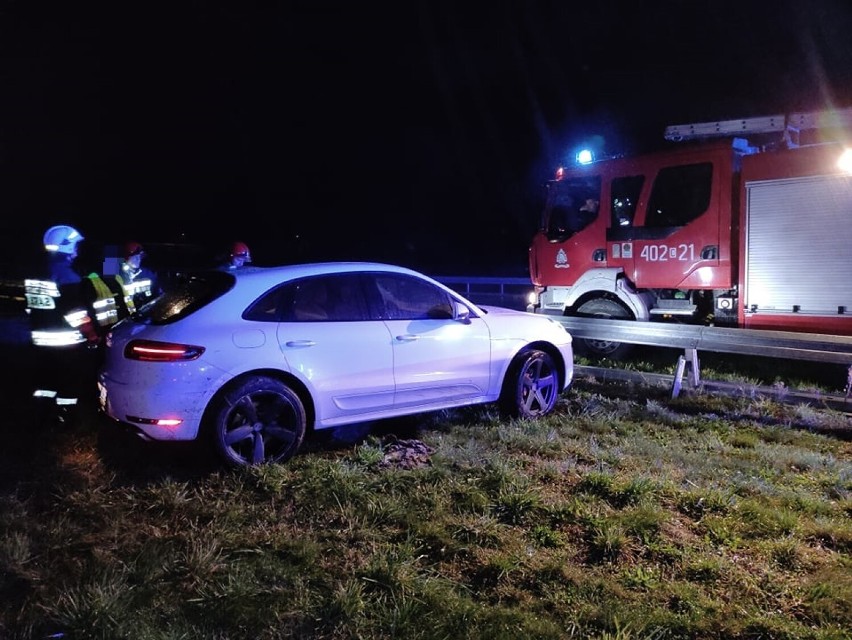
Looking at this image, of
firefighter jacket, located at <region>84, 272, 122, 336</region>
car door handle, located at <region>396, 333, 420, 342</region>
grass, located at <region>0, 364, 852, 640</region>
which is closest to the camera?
grass, located at <region>0, 364, 852, 640</region>

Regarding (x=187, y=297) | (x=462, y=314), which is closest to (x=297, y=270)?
(x=187, y=297)

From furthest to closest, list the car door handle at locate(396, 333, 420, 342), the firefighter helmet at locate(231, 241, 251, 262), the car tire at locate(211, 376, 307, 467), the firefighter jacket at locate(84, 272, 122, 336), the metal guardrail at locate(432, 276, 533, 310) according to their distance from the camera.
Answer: the metal guardrail at locate(432, 276, 533, 310)
the firefighter helmet at locate(231, 241, 251, 262)
the firefighter jacket at locate(84, 272, 122, 336)
the car door handle at locate(396, 333, 420, 342)
the car tire at locate(211, 376, 307, 467)

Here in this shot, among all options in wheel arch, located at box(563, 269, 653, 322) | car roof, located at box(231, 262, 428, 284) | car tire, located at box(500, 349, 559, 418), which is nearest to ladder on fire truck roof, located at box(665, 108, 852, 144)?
wheel arch, located at box(563, 269, 653, 322)

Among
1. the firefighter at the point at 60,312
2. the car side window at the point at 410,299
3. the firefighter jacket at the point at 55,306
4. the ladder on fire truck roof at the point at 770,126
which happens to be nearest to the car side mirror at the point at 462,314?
the car side window at the point at 410,299

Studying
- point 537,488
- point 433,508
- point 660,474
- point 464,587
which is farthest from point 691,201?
point 464,587

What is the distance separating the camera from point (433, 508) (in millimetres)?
4258

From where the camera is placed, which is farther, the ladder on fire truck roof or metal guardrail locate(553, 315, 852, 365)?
the ladder on fire truck roof

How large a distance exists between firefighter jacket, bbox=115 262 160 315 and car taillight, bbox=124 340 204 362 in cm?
248

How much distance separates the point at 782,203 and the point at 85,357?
308 inches

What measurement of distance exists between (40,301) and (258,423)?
240 cm

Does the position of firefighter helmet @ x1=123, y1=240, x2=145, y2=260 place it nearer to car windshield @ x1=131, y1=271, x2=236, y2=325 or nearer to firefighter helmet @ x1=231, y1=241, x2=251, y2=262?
firefighter helmet @ x1=231, y1=241, x2=251, y2=262

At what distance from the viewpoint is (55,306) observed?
19.3ft

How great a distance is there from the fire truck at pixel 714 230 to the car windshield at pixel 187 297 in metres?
5.79

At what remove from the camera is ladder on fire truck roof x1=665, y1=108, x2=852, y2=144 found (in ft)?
26.9
